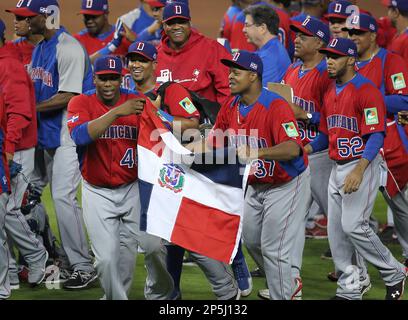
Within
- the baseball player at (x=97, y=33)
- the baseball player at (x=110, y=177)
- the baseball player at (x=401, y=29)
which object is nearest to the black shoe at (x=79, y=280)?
the baseball player at (x=110, y=177)

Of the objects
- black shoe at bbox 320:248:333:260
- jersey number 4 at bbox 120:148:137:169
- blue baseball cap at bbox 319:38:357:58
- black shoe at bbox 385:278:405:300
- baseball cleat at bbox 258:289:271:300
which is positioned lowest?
black shoe at bbox 320:248:333:260

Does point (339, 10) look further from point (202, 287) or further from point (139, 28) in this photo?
point (139, 28)

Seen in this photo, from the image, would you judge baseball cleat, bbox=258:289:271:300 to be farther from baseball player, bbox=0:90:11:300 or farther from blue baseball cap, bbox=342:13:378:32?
blue baseball cap, bbox=342:13:378:32

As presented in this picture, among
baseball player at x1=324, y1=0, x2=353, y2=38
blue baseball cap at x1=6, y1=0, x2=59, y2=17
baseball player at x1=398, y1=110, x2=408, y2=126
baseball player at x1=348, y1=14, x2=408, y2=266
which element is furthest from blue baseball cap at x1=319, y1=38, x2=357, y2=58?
blue baseball cap at x1=6, y1=0, x2=59, y2=17

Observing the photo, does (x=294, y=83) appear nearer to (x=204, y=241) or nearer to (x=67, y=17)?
(x=204, y=241)

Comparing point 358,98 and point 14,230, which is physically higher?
point 358,98

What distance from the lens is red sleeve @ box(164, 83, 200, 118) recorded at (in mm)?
6383

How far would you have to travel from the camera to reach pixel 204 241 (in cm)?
602

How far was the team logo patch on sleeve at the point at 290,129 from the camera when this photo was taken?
5980 millimetres

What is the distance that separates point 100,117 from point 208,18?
11.0m

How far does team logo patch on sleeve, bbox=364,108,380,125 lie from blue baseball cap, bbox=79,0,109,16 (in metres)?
3.39

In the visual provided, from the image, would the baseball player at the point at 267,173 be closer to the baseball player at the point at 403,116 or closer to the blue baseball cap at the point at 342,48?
the blue baseball cap at the point at 342,48

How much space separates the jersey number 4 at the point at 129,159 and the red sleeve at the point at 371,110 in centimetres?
153

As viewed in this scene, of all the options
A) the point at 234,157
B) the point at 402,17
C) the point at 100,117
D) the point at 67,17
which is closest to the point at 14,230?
the point at 100,117
